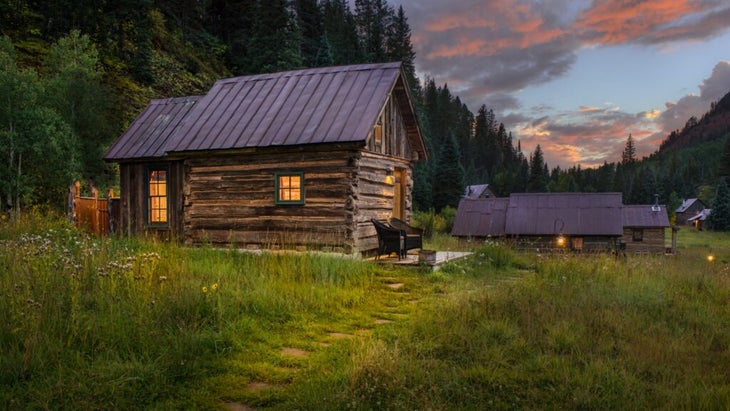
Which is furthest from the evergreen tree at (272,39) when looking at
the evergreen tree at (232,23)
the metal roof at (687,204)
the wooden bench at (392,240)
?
the metal roof at (687,204)

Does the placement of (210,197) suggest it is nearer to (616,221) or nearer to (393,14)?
(616,221)

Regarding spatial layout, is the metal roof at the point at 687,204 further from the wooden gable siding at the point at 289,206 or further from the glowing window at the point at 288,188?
the glowing window at the point at 288,188

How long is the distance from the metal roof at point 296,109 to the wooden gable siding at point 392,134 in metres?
0.41

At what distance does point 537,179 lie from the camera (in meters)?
91.1

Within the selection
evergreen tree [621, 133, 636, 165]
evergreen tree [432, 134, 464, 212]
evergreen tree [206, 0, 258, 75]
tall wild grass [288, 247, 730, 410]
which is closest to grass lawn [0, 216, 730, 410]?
tall wild grass [288, 247, 730, 410]

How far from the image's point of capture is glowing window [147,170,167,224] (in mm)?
15703

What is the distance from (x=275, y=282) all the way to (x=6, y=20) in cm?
2868

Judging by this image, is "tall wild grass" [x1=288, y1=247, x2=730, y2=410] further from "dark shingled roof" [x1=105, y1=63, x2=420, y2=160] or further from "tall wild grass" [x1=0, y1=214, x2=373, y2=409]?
"dark shingled roof" [x1=105, y1=63, x2=420, y2=160]

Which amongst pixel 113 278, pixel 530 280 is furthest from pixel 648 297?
pixel 113 278

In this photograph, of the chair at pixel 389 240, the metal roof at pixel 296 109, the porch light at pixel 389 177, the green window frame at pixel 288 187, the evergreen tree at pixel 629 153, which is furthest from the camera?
the evergreen tree at pixel 629 153

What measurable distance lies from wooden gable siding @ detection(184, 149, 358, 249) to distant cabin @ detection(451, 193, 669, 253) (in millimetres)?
20468

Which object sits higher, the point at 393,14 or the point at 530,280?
the point at 393,14

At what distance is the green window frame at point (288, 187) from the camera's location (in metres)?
13.2

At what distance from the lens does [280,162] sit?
44.0 feet
